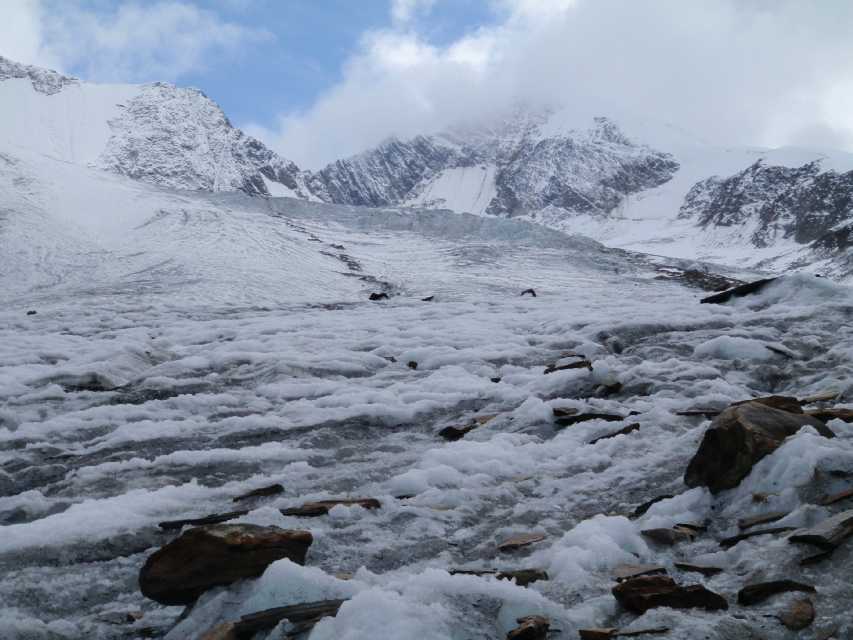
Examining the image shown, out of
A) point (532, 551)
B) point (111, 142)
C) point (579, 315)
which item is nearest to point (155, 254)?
point (579, 315)

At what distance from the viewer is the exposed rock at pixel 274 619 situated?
111 inches

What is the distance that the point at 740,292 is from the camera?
1173 centimetres

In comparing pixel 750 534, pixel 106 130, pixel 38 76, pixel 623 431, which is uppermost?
pixel 38 76

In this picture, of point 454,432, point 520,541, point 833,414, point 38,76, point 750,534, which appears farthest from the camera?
point 38,76

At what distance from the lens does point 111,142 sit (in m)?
170

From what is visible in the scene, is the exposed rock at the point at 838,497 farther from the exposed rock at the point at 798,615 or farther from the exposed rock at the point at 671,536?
the exposed rock at the point at 798,615

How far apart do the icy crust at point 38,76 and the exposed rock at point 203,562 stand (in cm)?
21527

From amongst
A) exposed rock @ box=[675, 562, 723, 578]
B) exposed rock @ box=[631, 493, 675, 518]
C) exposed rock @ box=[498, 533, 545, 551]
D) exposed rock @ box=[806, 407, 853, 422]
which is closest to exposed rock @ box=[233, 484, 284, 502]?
exposed rock @ box=[498, 533, 545, 551]

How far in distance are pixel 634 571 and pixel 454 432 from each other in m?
2.65

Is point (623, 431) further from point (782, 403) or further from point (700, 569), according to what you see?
point (700, 569)

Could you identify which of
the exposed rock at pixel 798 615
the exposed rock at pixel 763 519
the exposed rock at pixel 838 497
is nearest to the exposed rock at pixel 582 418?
the exposed rock at pixel 763 519

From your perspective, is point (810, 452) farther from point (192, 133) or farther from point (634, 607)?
point (192, 133)

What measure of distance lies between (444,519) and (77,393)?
4.86m

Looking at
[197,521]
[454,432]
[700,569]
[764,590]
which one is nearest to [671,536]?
[700,569]
